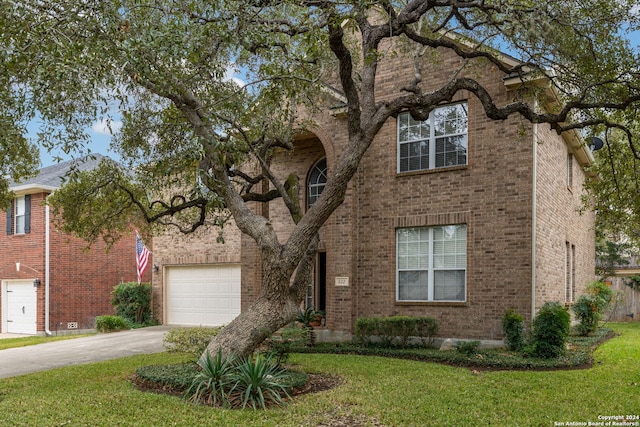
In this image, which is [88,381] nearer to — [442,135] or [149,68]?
[149,68]

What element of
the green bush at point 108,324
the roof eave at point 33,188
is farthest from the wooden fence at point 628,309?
the roof eave at point 33,188

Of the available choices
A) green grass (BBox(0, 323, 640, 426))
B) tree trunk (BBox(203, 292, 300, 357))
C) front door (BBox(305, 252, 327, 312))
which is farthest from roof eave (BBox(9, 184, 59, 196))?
tree trunk (BBox(203, 292, 300, 357))

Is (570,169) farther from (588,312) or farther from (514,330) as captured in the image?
(514,330)

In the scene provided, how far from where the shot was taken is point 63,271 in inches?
826

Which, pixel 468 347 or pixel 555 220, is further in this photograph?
pixel 555 220

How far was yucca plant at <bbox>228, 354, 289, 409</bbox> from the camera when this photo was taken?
24.3ft

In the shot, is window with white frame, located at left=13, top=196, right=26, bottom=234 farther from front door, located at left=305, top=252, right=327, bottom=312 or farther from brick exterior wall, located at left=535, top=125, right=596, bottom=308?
brick exterior wall, located at left=535, top=125, right=596, bottom=308

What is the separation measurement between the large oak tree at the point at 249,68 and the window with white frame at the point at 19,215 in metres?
12.0

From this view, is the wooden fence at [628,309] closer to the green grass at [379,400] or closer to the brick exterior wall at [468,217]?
the brick exterior wall at [468,217]

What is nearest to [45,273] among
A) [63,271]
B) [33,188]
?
[63,271]

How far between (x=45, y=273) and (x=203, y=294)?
629cm

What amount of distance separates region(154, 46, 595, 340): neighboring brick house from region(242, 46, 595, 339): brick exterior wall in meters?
0.02

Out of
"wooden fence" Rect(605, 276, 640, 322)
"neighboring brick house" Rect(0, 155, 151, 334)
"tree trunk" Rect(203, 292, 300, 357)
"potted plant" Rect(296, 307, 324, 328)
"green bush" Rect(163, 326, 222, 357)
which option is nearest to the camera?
"tree trunk" Rect(203, 292, 300, 357)

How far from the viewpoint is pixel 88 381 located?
30.0ft
